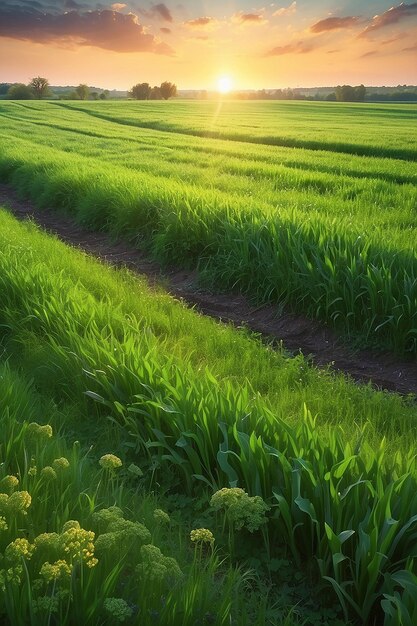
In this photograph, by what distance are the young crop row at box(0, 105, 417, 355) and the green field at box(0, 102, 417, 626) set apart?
32 mm

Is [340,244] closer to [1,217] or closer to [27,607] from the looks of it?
[27,607]

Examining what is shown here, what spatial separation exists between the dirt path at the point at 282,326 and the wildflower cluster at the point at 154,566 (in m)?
3.14

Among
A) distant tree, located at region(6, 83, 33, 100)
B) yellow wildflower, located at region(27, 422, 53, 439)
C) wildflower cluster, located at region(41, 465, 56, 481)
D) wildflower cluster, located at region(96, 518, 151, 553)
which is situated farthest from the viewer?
distant tree, located at region(6, 83, 33, 100)

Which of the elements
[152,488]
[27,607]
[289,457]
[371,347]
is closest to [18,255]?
[371,347]

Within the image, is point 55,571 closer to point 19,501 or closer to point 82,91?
point 19,501

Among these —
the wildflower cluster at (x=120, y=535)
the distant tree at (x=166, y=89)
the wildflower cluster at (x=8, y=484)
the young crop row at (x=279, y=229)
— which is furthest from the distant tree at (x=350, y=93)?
A: the wildflower cluster at (x=120, y=535)

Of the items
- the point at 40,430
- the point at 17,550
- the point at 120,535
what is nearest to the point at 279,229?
the point at 40,430

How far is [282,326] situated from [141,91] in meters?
116

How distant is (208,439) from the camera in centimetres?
304

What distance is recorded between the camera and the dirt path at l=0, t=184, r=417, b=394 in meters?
5.09

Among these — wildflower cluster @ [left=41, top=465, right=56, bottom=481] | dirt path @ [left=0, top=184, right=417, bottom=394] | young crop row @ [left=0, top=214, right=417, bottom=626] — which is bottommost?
dirt path @ [left=0, top=184, right=417, bottom=394]

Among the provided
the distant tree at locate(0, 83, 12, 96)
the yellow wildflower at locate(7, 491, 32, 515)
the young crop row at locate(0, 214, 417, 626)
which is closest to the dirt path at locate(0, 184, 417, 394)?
the young crop row at locate(0, 214, 417, 626)

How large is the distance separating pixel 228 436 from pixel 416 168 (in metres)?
13.5

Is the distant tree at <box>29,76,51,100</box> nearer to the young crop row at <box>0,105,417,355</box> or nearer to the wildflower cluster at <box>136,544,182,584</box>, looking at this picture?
the young crop row at <box>0,105,417,355</box>
